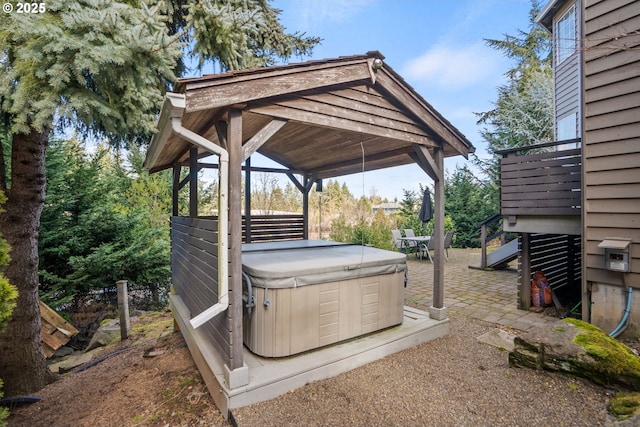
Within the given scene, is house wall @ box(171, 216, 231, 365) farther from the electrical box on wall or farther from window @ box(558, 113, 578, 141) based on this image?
window @ box(558, 113, 578, 141)

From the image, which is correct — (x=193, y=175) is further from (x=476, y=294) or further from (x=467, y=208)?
(x=467, y=208)

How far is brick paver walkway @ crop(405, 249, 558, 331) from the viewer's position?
4258 mm

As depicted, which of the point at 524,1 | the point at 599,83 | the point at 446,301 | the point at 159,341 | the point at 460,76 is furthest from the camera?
the point at 460,76

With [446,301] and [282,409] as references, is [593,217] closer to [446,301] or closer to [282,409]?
[446,301]

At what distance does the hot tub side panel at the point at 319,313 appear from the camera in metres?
2.69

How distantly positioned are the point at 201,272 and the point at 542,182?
175 inches

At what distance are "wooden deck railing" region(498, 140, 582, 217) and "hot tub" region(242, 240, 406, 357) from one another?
7.44 ft

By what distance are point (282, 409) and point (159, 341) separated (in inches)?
102

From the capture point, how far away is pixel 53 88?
2393mm

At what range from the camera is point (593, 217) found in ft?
11.6

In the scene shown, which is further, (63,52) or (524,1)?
(524,1)

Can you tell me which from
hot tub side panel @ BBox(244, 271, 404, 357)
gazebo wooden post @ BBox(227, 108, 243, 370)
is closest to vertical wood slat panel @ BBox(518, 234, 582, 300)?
hot tub side panel @ BBox(244, 271, 404, 357)

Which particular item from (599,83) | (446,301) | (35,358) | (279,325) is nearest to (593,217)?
(599,83)

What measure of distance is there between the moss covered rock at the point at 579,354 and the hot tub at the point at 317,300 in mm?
1229
